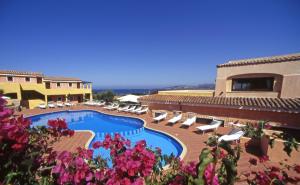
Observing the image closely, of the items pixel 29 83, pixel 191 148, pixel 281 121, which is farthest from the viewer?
pixel 29 83

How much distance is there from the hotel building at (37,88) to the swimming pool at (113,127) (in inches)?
275

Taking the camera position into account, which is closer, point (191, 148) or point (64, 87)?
point (191, 148)

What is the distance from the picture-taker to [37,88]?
1029 inches

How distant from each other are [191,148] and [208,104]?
19.5 feet

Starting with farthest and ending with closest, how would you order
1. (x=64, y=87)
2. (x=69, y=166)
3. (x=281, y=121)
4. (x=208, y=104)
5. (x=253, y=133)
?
(x=64, y=87)
(x=208, y=104)
(x=281, y=121)
(x=253, y=133)
(x=69, y=166)

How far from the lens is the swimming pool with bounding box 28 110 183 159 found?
1084 centimetres

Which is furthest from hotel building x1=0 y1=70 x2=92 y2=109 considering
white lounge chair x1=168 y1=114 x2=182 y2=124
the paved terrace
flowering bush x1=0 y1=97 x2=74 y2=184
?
flowering bush x1=0 y1=97 x2=74 y2=184

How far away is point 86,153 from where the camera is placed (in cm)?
234

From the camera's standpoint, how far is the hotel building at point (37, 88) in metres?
23.8

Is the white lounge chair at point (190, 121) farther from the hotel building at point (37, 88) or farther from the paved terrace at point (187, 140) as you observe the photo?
the hotel building at point (37, 88)

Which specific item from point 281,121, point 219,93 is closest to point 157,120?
point 219,93

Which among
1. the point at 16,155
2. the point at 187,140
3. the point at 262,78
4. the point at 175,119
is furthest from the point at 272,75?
the point at 16,155

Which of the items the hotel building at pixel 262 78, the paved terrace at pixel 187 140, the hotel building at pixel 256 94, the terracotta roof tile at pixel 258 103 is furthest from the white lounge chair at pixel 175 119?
the hotel building at pixel 262 78

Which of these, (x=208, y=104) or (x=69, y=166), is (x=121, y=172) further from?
(x=208, y=104)
